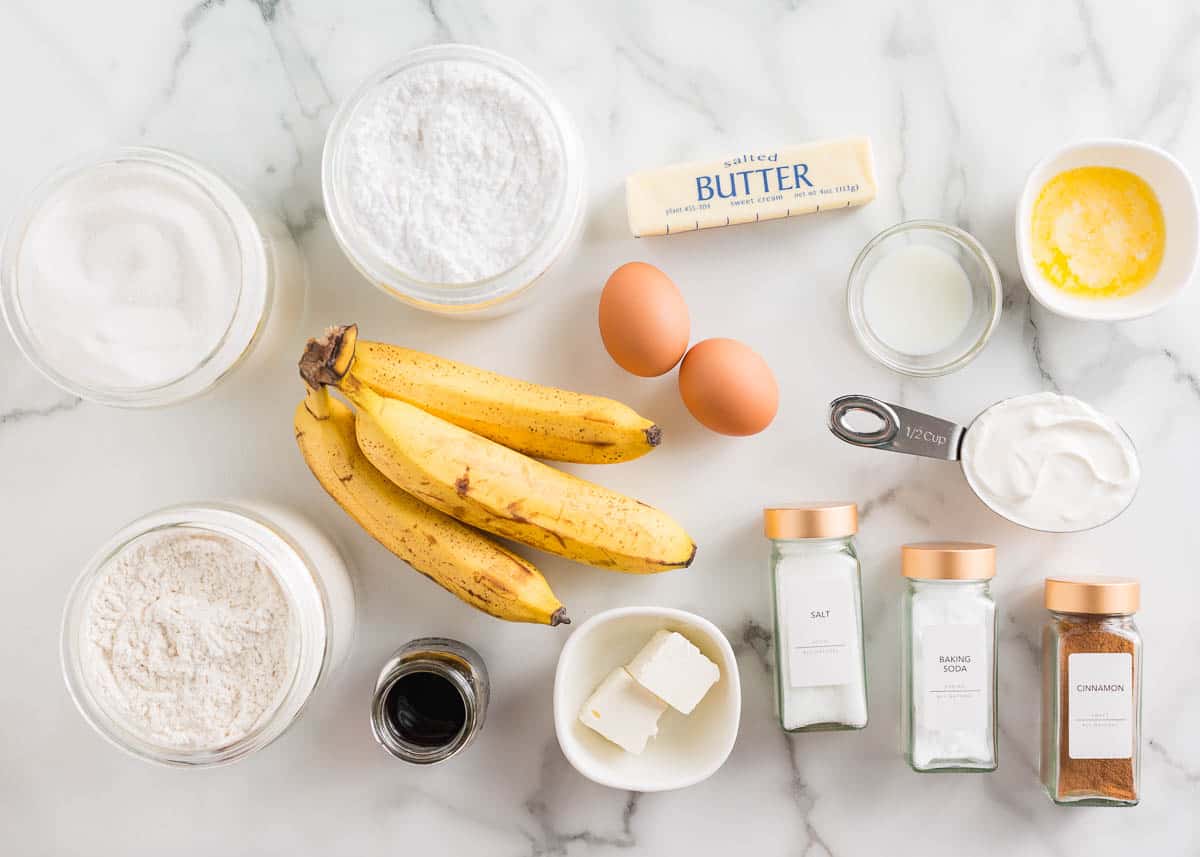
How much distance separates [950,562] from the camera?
37.4 inches

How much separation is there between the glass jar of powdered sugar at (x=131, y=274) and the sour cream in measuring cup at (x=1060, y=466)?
33.3 inches

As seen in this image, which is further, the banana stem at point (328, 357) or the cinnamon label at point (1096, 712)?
the cinnamon label at point (1096, 712)

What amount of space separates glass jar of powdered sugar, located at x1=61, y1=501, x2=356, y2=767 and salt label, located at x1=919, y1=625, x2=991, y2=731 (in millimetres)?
664

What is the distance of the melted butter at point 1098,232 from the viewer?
101cm

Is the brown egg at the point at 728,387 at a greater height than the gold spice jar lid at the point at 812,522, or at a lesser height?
greater

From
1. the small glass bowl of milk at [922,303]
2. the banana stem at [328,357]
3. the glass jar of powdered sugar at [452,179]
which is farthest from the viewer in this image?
the small glass bowl of milk at [922,303]

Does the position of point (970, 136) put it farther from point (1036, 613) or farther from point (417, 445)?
point (417, 445)

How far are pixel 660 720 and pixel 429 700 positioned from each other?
0.27 meters

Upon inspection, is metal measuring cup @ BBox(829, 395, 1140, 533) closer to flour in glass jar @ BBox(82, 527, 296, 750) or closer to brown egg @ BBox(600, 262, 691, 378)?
brown egg @ BBox(600, 262, 691, 378)

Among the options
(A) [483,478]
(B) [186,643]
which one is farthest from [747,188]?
(B) [186,643]

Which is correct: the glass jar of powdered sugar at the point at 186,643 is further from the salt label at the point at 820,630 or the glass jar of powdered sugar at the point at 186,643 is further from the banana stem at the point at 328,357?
the salt label at the point at 820,630

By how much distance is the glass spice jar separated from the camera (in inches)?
→ 38.0

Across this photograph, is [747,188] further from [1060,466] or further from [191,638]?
[191,638]

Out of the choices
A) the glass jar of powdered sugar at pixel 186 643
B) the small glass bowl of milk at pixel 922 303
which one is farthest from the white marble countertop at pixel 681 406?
the glass jar of powdered sugar at pixel 186 643
